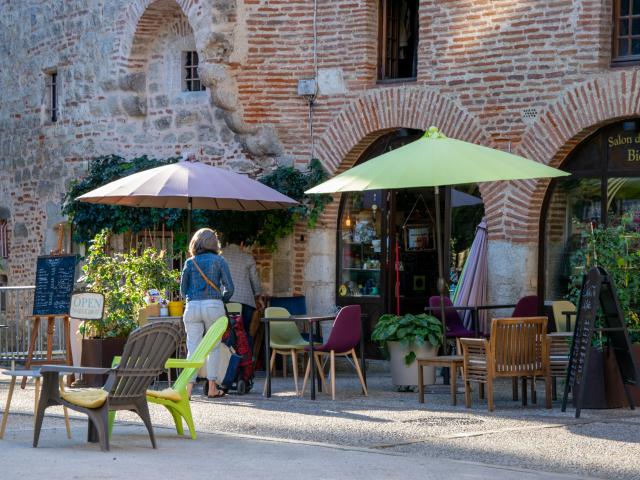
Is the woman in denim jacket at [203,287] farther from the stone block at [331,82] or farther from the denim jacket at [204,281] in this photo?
the stone block at [331,82]

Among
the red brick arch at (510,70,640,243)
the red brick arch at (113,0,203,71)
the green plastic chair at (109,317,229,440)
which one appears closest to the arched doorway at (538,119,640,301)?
the red brick arch at (510,70,640,243)

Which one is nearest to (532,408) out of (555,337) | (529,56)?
(555,337)

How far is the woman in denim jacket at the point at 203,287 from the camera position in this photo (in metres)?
11.7

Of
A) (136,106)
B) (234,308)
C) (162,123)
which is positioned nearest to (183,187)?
(234,308)

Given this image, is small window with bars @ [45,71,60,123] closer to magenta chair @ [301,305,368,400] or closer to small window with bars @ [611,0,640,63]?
magenta chair @ [301,305,368,400]

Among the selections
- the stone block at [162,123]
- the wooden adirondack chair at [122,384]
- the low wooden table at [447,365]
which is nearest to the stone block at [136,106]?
the stone block at [162,123]

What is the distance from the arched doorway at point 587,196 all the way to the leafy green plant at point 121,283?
13.5 feet

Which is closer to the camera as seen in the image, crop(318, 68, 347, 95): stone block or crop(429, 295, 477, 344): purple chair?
crop(429, 295, 477, 344): purple chair

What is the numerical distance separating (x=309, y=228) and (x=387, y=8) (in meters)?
2.80

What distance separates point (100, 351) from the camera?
12.9 m

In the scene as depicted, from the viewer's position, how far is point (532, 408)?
36.7 ft

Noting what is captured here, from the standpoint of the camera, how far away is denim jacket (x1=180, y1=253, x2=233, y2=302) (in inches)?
460

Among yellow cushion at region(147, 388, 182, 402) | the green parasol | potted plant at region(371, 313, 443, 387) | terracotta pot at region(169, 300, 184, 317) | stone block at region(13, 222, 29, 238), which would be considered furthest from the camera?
stone block at region(13, 222, 29, 238)

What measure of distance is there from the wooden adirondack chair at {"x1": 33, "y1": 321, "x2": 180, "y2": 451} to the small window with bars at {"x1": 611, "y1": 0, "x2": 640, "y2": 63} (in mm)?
6935
